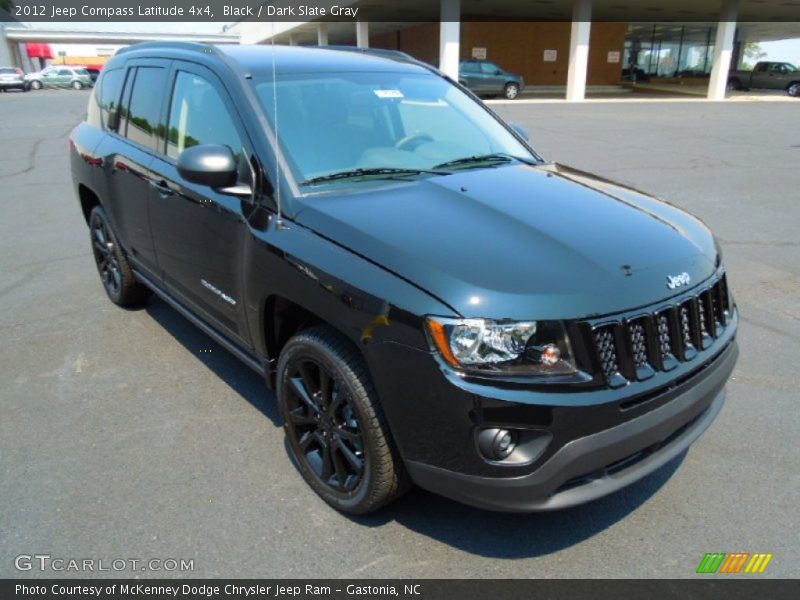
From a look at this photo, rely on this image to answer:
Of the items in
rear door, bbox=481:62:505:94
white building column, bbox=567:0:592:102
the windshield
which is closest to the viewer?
the windshield

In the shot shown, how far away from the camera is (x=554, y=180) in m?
3.22

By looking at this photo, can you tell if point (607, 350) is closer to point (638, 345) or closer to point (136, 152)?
point (638, 345)

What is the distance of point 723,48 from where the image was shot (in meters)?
29.7

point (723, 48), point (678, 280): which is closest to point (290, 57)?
point (678, 280)

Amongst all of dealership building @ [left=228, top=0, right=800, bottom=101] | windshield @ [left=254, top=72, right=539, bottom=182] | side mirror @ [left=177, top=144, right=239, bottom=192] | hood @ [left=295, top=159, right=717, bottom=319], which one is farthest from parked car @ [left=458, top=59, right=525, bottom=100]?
side mirror @ [left=177, top=144, right=239, bottom=192]

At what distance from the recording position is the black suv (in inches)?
83.1

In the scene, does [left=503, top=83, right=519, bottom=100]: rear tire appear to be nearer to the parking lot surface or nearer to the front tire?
the parking lot surface

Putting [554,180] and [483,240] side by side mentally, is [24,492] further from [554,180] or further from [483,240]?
[554,180]

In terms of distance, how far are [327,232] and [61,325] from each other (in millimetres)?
3312

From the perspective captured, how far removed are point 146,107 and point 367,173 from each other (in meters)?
1.92

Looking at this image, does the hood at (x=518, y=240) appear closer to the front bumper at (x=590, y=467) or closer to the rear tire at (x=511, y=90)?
the front bumper at (x=590, y=467)

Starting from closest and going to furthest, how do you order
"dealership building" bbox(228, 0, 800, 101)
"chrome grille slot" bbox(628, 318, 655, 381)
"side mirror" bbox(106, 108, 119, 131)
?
→ "chrome grille slot" bbox(628, 318, 655, 381) < "side mirror" bbox(106, 108, 119, 131) < "dealership building" bbox(228, 0, 800, 101)

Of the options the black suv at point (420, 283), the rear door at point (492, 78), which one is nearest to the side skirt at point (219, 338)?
the black suv at point (420, 283)

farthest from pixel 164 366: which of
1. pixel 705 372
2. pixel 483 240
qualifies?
pixel 705 372
